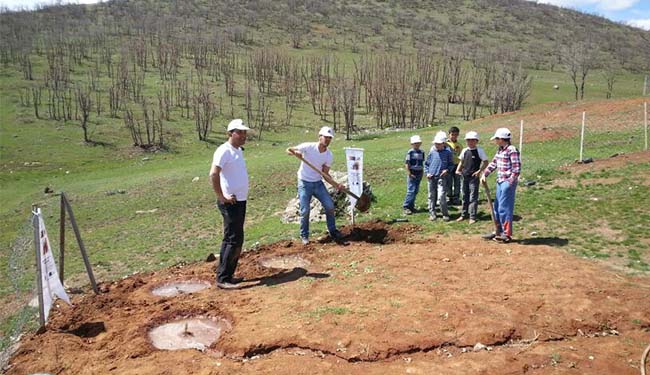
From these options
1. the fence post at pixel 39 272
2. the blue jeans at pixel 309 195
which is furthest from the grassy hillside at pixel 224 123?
the fence post at pixel 39 272

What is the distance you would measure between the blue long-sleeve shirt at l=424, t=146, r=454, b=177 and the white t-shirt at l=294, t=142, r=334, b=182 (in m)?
3.00

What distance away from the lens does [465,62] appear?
298 ft

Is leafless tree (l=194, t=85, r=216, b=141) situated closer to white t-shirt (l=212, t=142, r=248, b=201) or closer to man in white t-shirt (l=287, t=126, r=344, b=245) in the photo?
man in white t-shirt (l=287, t=126, r=344, b=245)

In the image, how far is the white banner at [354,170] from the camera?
41.3 feet

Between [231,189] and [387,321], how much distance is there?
3398 millimetres

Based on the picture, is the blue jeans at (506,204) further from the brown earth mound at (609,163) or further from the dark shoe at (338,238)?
the brown earth mound at (609,163)

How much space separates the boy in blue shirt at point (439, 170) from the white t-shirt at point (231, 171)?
5591 millimetres

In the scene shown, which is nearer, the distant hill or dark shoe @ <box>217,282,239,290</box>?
dark shoe @ <box>217,282,239,290</box>

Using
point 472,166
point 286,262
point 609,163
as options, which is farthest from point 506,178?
point 609,163

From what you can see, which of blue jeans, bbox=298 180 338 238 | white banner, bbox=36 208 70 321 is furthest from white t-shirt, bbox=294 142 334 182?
white banner, bbox=36 208 70 321

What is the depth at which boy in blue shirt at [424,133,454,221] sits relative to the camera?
→ 12.6 metres

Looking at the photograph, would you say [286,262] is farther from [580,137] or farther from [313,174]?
[580,137]

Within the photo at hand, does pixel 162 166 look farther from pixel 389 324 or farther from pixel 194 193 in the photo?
pixel 389 324

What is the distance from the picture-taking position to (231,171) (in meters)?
8.62
